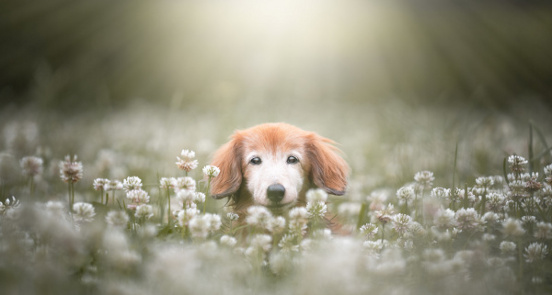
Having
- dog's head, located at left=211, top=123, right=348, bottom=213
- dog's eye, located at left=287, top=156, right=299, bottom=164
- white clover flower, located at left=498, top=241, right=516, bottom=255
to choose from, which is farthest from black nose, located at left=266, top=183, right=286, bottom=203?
white clover flower, located at left=498, top=241, right=516, bottom=255

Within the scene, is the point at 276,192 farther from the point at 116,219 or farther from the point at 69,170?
the point at 69,170

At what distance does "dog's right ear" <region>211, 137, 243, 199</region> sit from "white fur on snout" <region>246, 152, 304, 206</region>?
9cm

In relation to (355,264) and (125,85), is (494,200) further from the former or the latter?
(125,85)

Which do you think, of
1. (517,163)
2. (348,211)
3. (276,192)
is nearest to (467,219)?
(517,163)

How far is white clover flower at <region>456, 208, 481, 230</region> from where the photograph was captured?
205cm

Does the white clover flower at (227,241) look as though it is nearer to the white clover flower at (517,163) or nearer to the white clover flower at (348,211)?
the white clover flower at (348,211)

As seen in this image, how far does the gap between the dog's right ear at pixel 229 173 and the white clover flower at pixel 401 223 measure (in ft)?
3.46

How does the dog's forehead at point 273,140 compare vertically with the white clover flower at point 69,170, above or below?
above

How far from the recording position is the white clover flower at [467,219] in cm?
205

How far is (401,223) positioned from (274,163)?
35.0 inches

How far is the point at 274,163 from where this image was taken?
2713mm

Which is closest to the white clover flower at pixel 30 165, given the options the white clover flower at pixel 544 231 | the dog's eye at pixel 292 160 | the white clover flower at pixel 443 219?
the dog's eye at pixel 292 160

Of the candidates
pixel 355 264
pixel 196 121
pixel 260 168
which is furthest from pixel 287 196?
pixel 196 121

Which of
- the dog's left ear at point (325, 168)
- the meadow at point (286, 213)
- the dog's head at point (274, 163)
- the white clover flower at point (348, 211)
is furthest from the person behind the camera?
the white clover flower at point (348, 211)
